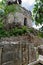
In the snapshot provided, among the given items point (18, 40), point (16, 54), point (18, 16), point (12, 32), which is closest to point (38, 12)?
point (16, 54)

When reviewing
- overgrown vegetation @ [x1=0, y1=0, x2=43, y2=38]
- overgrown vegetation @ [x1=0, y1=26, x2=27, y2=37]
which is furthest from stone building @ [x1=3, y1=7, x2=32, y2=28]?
overgrown vegetation @ [x1=0, y1=26, x2=27, y2=37]

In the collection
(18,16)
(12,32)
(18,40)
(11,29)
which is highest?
(18,16)

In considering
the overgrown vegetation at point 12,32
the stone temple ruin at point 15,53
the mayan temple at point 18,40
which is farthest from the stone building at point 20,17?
the stone temple ruin at point 15,53

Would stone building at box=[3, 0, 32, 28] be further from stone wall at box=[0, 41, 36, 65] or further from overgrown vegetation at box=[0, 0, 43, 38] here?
stone wall at box=[0, 41, 36, 65]

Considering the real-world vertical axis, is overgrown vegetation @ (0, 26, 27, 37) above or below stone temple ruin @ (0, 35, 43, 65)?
below

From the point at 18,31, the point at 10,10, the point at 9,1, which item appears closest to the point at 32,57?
the point at 18,31

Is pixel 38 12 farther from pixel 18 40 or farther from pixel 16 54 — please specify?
pixel 18 40

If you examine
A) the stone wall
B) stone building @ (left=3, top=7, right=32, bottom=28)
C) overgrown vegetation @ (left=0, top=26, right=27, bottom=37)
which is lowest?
overgrown vegetation @ (left=0, top=26, right=27, bottom=37)

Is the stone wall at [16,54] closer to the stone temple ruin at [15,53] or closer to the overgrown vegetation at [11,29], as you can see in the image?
the stone temple ruin at [15,53]

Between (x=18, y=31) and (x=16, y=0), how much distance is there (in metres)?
10.1

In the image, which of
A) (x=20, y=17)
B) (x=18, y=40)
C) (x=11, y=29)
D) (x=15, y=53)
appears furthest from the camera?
(x=20, y=17)

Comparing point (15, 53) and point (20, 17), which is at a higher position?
point (20, 17)

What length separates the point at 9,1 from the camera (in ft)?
112

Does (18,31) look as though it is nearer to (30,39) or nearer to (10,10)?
(30,39)
